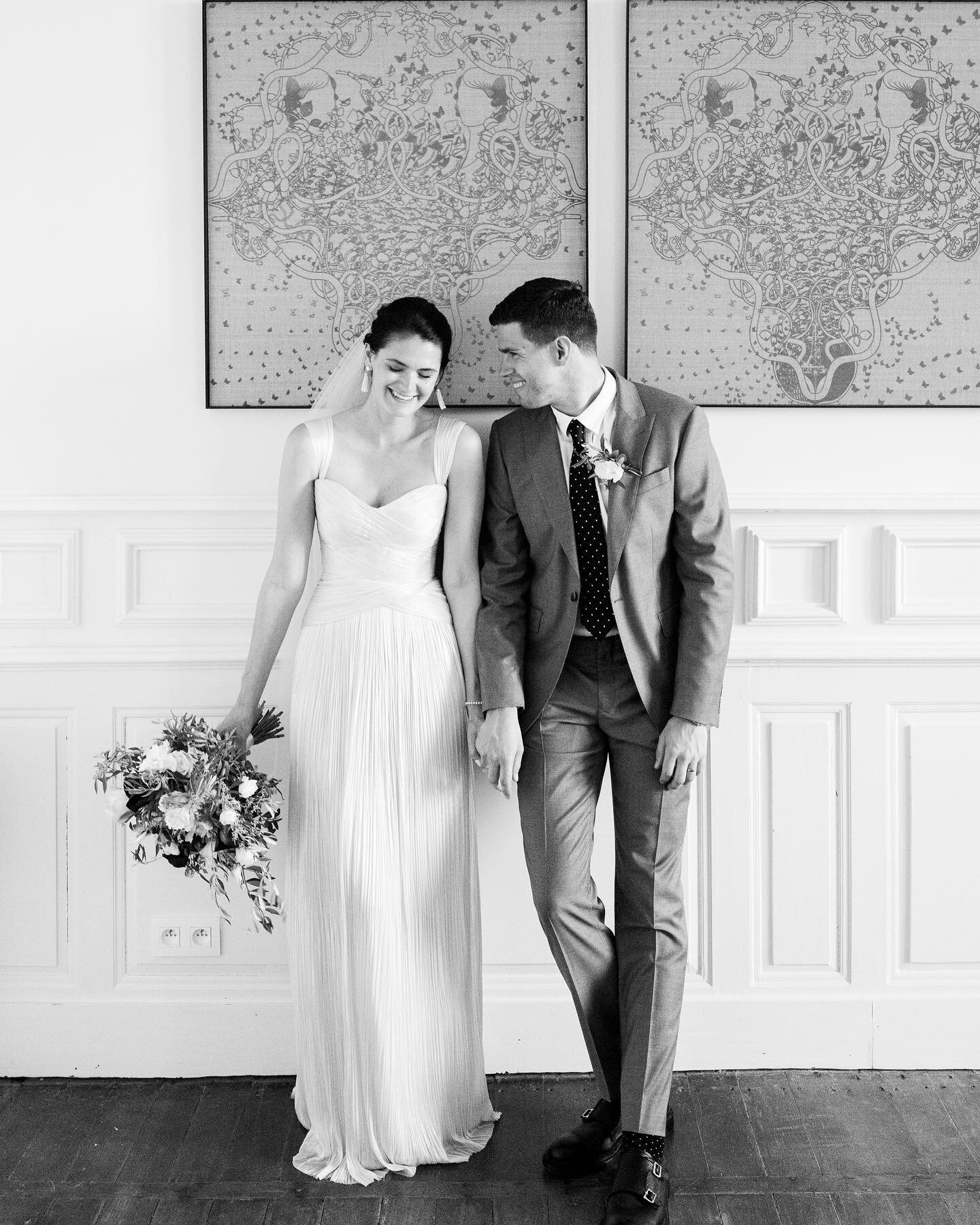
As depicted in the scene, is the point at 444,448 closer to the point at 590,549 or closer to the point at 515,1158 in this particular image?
the point at 590,549

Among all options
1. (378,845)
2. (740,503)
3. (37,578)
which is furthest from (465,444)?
(37,578)

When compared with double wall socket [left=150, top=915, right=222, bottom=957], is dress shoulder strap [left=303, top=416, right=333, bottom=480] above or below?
above

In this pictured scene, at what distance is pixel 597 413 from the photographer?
2270mm

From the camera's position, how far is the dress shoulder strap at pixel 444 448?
7.66 ft

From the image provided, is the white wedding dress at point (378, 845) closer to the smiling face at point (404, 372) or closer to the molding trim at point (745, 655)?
the smiling face at point (404, 372)

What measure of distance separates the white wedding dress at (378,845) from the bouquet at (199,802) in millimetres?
116

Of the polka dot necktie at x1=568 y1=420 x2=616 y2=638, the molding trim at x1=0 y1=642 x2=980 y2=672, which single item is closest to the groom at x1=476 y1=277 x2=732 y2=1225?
the polka dot necktie at x1=568 y1=420 x2=616 y2=638

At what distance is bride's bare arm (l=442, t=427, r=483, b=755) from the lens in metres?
2.34

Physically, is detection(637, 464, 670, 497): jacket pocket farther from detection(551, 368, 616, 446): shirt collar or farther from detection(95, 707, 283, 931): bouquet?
detection(95, 707, 283, 931): bouquet

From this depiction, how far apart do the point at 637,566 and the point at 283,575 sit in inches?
32.8

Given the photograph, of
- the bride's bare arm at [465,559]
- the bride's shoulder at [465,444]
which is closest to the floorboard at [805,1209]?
the bride's bare arm at [465,559]

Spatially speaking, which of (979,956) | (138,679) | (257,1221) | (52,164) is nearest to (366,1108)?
(257,1221)

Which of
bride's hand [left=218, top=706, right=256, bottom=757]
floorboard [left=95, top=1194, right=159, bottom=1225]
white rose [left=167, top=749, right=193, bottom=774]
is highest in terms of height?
bride's hand [left=218, top=706, right=256, bottom=757]

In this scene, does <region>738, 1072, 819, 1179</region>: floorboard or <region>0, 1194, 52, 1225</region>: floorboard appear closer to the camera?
<region>0, 1194, 52, 1225</region>: floorboard
